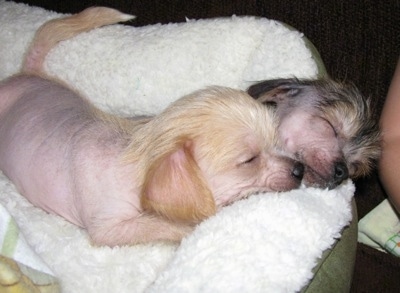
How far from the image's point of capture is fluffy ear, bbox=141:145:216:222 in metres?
1.64

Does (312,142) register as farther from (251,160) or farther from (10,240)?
(10,240)

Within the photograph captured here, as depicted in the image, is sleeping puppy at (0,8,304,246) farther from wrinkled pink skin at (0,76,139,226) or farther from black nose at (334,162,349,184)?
black nose at (334,162,349,184)

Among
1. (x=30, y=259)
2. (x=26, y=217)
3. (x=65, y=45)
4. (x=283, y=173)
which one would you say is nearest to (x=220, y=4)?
(x=65, y=45)

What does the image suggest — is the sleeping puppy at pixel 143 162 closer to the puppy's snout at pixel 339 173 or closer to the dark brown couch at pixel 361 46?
the puppy's snout at pixel 339 173

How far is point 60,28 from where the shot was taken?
97.7 inches

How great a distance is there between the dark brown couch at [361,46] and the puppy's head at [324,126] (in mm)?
229

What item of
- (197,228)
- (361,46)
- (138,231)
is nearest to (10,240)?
(138,231)

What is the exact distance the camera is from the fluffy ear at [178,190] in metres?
1.64

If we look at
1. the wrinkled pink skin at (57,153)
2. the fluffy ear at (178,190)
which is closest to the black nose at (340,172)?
the fluffy ear at (178,190)

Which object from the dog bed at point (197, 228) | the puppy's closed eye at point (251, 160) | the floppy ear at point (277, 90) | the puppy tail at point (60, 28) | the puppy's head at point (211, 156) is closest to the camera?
the dog bed at point (197, 228)

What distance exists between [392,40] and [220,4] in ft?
2.65

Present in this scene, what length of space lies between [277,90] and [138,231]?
2.57 ft

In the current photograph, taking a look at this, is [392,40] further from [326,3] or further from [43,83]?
[43,83]

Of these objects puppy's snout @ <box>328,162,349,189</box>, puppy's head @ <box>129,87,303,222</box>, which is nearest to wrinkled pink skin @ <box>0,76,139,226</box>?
puppy's head @ <box>129,87,303,222</box>
